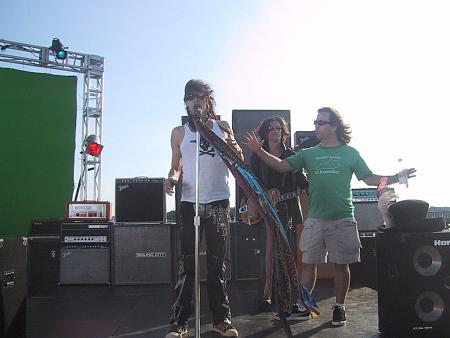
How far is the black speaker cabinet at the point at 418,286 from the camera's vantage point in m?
2.73

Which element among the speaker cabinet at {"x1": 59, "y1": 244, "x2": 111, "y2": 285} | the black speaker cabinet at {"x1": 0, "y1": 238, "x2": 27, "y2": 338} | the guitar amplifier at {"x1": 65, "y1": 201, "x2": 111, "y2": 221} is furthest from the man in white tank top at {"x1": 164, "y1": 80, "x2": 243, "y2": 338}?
the guitar amplifier at {"x1": 65, "y1": 201, "x2": 111, "y2": 221}

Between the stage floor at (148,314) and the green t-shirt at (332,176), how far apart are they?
2.72 feet

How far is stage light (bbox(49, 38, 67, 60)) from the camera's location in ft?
29.2

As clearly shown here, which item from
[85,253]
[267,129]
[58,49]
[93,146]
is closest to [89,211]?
[85,253]

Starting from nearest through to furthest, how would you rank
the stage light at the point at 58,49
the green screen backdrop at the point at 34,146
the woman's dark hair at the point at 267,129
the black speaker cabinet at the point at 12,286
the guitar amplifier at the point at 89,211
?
1. the black speaker cabinet at the point at 12,286
2. the woman's dark hair at the point at 267,129
3. the guitar amplifier at the point at 89,211
4. the stage light at the point at 58,49
5. the green screen backdrop at the point at 34,146

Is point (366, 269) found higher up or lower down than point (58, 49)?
lower down

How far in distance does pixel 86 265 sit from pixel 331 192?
151 inches

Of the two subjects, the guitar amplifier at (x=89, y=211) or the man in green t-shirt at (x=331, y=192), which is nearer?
the man in green t-shirt at (x=331, y=192)

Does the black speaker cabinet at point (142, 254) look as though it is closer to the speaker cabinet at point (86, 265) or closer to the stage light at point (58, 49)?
the speaker cabinet at point (86, 265)

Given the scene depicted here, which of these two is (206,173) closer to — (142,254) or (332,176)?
(332,176)

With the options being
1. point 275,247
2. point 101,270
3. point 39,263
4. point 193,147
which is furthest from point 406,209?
point 39,263

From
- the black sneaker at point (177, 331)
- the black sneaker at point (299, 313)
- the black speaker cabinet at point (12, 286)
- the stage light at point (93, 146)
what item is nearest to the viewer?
the black speaker cabinet at point (12, 286)

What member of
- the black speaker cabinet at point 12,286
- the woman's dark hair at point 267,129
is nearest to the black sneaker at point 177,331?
the black speaker cabinet at point 12,286

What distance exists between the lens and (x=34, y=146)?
30.7 feet
